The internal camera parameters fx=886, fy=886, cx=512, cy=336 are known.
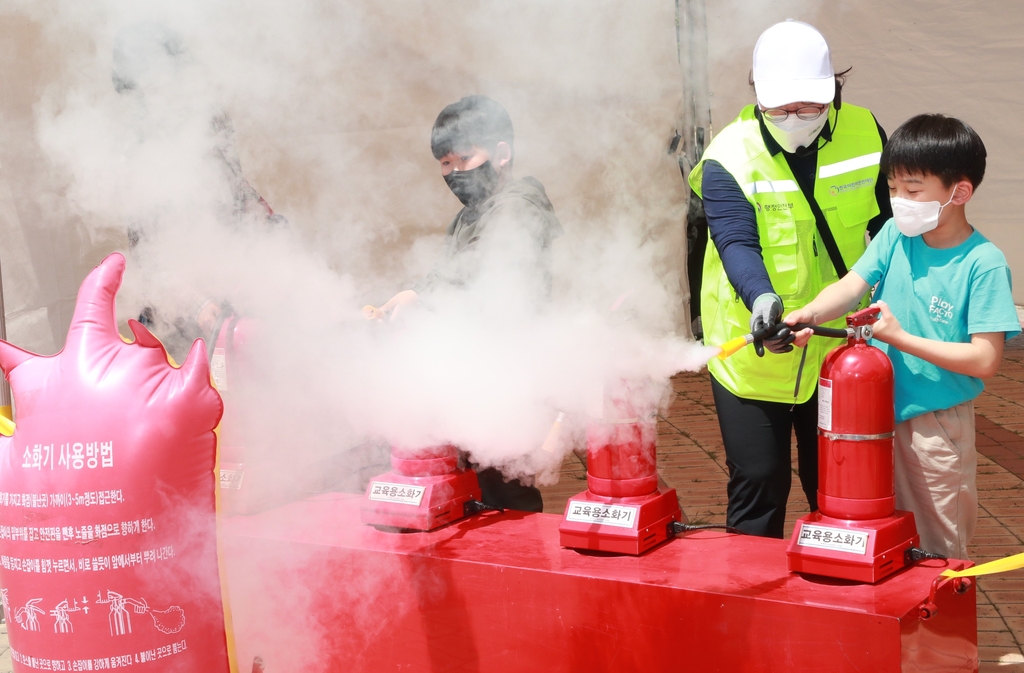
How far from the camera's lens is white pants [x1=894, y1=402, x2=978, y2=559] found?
182 centimetres

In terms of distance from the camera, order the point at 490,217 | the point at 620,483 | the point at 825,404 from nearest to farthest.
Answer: the point at 825,404 < the point at 620,483 < the point at 490,217

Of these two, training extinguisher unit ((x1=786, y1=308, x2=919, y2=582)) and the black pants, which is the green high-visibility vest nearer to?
the black pants

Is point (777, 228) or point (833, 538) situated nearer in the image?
point (833, 538)

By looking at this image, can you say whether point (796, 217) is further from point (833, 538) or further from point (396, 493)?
point (396, 493)

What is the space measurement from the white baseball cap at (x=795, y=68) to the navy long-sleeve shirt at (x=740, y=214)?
0.12 m

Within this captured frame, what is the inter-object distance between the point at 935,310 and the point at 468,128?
1218mm

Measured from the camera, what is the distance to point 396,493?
218 cm

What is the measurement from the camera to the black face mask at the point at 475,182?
2.35 m

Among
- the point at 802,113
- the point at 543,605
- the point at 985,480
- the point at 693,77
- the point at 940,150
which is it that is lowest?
the point at 985,480

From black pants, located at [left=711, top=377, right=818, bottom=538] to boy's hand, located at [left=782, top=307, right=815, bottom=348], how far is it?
0.27 meters

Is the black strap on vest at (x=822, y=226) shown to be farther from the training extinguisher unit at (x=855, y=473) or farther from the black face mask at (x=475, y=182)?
the black face mask at (x=475, y=182)

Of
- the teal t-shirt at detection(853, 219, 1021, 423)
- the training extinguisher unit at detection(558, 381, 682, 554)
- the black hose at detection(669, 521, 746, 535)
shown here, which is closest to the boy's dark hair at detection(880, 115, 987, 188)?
the teal t-shirt at detection(853, 219, 1021, 423)

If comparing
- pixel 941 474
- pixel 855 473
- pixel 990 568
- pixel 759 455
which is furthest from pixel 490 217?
pixel 990 568

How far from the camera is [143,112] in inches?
88.7
